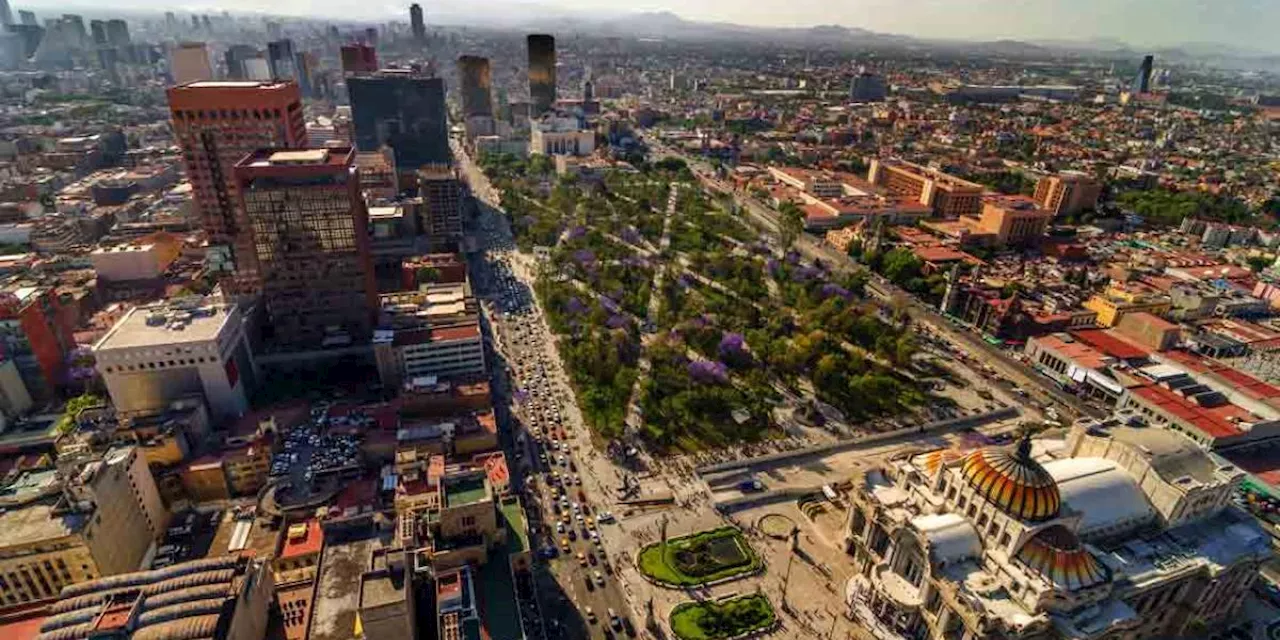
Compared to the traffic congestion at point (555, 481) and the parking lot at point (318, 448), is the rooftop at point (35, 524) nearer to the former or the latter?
the parking lot at point (318, 448)

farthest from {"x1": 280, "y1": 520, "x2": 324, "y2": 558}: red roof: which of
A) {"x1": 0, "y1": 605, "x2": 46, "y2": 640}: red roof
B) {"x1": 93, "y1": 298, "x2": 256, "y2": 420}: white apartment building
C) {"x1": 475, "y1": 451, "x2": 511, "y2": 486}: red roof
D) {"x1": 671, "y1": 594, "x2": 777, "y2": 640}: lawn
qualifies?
{"x1": 671, "y1": 594, "x2": 777, "y2": 640}: lawn

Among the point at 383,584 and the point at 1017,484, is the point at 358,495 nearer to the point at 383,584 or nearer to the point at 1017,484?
the point at 383,584

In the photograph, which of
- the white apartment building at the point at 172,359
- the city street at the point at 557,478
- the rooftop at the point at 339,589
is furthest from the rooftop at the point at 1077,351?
the white apartment building at the point at 172,359

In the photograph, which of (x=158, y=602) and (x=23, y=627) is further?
(x=23, y=627)

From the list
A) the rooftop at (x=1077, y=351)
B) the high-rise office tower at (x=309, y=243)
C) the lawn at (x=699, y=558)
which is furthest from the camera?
the rooftop at (x=1077, y=351)

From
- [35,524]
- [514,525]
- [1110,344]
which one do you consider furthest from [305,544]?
[1110,344]

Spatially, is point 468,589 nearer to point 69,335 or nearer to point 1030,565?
point 1030,565

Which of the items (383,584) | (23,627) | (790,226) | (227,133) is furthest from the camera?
(790,226)
